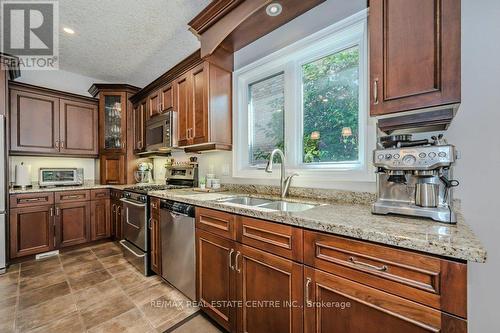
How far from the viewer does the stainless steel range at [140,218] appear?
2.38 metres

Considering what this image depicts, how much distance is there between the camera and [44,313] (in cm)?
175

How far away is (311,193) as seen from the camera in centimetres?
177

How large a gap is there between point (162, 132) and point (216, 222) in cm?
180

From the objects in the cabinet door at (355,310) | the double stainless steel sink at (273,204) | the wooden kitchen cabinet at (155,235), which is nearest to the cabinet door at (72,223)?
the wooden kitchen cabinet at (155,235)

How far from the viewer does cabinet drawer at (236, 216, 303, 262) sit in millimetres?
1116

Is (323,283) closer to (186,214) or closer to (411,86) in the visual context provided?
(411,86)

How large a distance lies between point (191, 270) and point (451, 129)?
200cm

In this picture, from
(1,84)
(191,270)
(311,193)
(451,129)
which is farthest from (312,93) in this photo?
(1,84)

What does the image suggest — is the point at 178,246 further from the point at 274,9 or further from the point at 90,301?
the point at 274,9

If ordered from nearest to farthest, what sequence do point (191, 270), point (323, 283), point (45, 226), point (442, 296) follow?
point (442, 296) → point (323, 283) → point (191, 270) → point (45, 226)

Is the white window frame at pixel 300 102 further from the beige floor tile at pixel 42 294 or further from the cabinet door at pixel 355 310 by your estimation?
the beige floor tile at pixel 42 294

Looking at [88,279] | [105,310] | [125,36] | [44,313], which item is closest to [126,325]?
[105,310]

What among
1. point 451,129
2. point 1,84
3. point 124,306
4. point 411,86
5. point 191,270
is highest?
point 1,84

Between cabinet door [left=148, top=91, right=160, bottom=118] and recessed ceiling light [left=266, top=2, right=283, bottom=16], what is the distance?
1.94 meters
